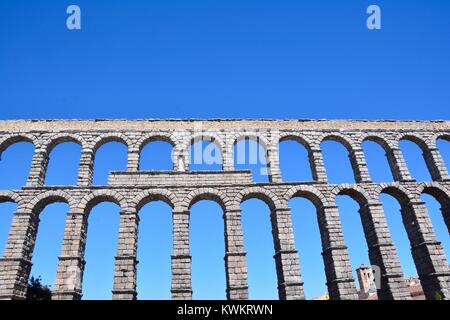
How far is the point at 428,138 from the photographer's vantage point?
1956 cm

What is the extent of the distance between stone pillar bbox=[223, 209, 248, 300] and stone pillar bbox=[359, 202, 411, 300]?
612 centimetres

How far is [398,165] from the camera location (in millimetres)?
18422

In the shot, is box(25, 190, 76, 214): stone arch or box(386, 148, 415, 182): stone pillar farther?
box(386, 148, 415, 182): stone pillar

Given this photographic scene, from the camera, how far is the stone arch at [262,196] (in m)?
16.6

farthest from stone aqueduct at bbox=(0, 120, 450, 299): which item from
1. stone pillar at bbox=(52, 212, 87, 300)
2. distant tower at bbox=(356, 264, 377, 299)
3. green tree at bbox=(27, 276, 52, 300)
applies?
distant tower at bbox=(356, 264, 377, 299)

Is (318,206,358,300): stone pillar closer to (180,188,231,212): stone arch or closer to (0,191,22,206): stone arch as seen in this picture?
(180,188,231,212): stone arch

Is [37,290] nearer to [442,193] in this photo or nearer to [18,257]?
[18,257]

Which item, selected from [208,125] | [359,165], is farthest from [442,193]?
[208,125]

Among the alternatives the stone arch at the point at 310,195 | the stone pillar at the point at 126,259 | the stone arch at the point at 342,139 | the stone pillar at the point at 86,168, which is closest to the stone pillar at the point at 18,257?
the stone pillar at the point at 86,168

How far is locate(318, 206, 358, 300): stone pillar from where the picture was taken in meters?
15.0

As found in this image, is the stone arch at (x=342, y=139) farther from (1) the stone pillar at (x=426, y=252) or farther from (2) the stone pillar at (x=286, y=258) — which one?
(2) the stone pillar at (x=286, y=258)

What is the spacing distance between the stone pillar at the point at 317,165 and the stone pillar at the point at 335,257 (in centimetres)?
162

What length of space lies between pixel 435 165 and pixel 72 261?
1837 cm
